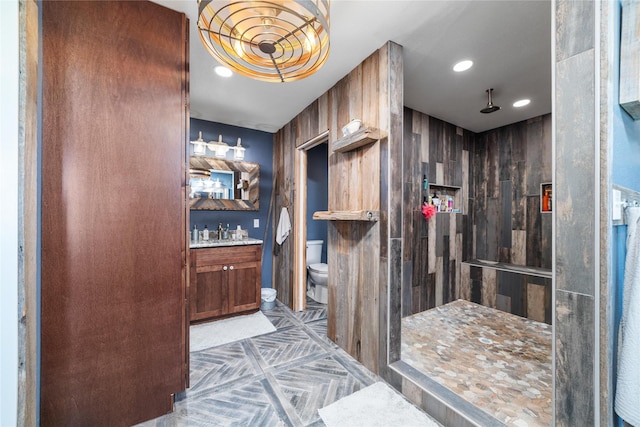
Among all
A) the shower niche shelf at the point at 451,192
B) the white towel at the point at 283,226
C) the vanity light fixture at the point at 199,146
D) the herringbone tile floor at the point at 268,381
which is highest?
the vanity light fixture at the point at 199,146

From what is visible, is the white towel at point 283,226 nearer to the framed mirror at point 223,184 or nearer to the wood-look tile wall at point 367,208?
the framed mirror at point 223,184

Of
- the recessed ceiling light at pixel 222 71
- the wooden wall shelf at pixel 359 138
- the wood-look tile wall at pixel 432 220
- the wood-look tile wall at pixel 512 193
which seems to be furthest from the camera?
the wood-look tile wall at pixel 512 193

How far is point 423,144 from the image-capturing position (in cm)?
305

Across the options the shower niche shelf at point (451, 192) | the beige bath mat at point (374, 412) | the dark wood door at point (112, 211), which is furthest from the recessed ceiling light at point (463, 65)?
the beige bath mat at point (374, 412)

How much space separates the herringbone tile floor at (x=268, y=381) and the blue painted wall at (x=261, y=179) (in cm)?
152

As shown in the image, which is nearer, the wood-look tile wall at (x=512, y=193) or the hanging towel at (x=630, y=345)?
the hanging towel at (x=630, y=345)

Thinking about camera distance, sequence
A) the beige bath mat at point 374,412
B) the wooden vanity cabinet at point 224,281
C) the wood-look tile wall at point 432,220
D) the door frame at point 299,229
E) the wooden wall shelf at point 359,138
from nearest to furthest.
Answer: the beige bath mat at point 374,412, the wooden wall shelf at point 359,138, the wooden vanity cabinet at point 224,281, the wood-look tile wall at point 432,220, the door frame at point 299,229

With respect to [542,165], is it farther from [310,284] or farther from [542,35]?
[310,284]

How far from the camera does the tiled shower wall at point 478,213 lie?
2922 millimetres

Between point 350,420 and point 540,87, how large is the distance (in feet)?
10.5

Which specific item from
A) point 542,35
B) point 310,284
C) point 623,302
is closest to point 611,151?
point 623,302

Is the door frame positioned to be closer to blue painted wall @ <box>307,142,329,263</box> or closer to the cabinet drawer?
the cabinet drawer

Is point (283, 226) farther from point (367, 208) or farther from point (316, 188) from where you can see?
point (367, 208)

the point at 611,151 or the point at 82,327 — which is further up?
the point at 611,151
